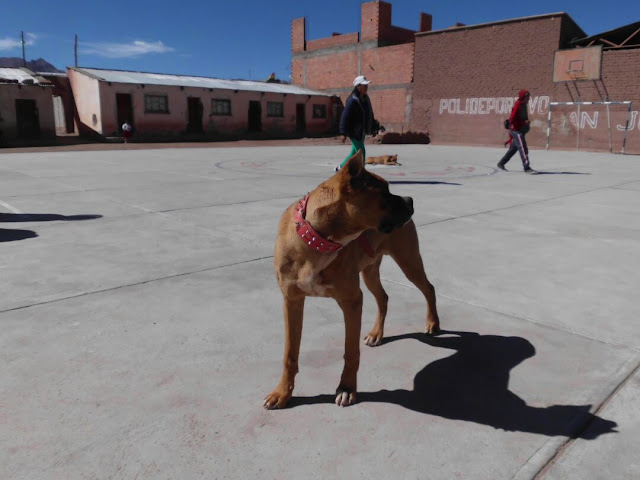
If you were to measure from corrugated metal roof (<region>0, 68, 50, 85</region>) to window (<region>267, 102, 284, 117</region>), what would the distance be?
13.0 meters

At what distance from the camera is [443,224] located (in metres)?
5.89

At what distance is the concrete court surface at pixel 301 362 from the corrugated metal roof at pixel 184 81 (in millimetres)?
25419

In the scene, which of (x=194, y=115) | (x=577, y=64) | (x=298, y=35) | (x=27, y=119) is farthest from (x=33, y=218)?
(x=298, y=35)

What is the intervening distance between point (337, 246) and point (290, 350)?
0.55 meters

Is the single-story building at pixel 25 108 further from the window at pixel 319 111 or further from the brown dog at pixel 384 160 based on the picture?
the brown dog at pixel 384 160

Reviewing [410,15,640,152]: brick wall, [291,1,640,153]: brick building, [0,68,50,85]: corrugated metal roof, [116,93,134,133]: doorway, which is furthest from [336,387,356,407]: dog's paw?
[116,93,134,133]: doorway

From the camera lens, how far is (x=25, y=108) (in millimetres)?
26234

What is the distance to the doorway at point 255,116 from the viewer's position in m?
33.7

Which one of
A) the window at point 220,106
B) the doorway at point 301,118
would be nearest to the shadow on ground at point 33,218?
the window at point 220,106

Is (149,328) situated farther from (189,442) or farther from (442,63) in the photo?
(442,63)

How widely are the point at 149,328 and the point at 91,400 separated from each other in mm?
771

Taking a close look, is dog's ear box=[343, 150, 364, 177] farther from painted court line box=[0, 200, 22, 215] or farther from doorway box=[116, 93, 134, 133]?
doorway box=[116, 93, 134, 133]

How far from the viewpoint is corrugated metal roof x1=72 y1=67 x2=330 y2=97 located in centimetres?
2836

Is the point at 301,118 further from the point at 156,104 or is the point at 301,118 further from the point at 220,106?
the point at 156,104
